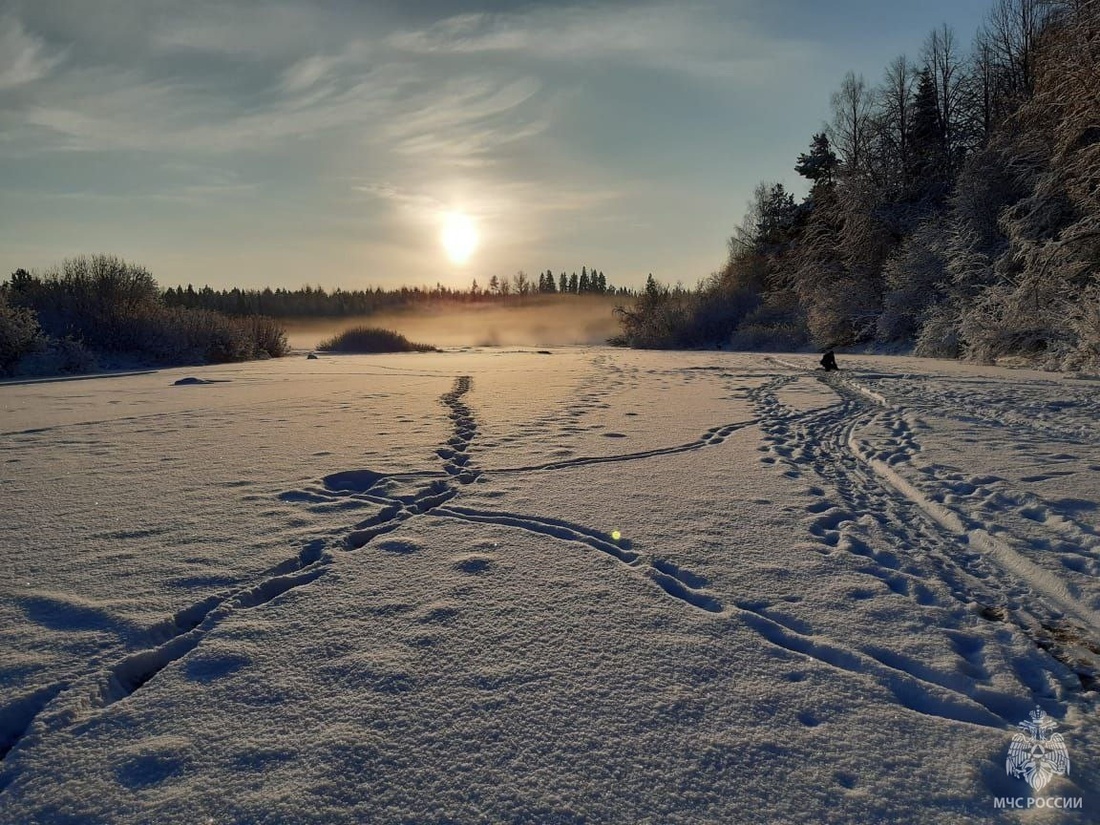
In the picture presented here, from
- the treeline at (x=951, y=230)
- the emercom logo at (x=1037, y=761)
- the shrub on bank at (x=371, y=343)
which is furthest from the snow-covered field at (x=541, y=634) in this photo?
the shrub on bank at (x=371, y=343)

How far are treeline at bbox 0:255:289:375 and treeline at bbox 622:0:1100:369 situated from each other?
2120cm

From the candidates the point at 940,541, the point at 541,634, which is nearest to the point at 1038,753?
the point at 541,634

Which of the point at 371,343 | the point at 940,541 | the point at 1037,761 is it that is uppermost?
the point at 371,343

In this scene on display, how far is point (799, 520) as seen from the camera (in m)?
3.49

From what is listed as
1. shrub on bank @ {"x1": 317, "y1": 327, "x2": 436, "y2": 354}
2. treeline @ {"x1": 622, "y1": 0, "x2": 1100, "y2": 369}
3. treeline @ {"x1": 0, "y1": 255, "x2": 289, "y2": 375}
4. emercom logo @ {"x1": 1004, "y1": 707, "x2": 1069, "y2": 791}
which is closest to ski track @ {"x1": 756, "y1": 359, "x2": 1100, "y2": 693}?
emercom logo @ {"x1": 1004, "y1": 707, "x2": 1069, "y2": 791}

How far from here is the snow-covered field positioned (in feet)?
4.83

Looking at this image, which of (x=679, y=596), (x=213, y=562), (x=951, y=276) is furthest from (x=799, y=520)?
(x=951, y=276)

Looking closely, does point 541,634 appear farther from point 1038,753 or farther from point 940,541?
point 940,541

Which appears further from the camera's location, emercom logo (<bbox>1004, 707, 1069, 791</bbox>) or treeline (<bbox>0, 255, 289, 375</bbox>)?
treeline (<bbox>0, 255, 289, 375</bbox>)

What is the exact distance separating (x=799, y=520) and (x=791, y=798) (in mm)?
2278

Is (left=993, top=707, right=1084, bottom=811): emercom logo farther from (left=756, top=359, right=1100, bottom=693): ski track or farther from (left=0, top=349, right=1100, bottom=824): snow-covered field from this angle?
(left=756, top=359, right=1100, bottom=693): ski track

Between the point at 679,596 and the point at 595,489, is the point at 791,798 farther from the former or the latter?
the point at 595,489

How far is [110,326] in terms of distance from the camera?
18.2 meters

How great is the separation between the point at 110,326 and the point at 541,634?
2161 centimetres
